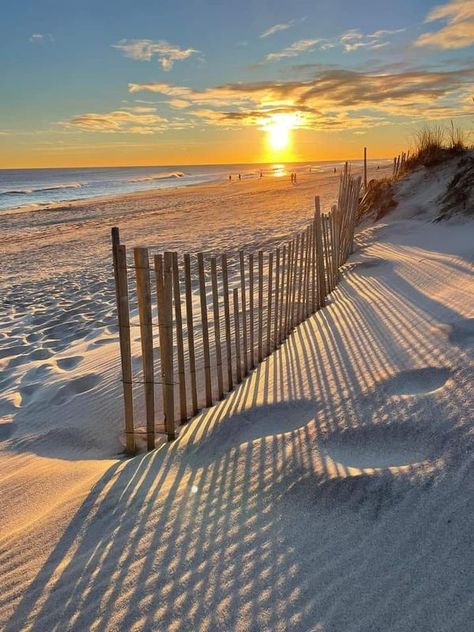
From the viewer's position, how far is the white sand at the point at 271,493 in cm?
207

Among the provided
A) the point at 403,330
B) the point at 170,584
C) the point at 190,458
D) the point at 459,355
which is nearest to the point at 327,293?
the point at 403,330

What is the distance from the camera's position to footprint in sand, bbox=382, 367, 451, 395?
351cm

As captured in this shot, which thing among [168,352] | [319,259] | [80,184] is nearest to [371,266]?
[319,259]

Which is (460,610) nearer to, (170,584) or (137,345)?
(170,584)

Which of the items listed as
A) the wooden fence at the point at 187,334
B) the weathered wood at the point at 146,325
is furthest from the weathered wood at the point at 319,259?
the weathered wood at the point at 146,325

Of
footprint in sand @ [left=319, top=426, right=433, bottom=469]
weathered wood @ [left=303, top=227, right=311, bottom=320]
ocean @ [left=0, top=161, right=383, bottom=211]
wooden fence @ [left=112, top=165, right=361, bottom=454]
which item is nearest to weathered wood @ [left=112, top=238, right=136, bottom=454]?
wooden fence @ [left=112, top=165, right=361, bottom=454]

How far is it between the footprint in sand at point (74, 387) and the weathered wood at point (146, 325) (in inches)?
57.8

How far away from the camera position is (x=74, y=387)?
4.84m

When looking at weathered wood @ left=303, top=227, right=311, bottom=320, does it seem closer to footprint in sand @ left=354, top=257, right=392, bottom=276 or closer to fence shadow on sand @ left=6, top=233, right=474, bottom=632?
footprint in sand @ left=354, top=257, right=392, bottom=276

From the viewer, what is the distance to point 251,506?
2.63 metres

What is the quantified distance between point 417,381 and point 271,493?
59.3 inches

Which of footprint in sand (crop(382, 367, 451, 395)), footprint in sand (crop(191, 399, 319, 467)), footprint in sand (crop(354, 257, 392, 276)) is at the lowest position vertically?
footprint in sand (crop(191, 399, 319, 467))

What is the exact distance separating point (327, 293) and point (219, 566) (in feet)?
17.2

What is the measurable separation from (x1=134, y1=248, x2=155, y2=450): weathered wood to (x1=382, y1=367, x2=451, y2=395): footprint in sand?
160 centimetres
